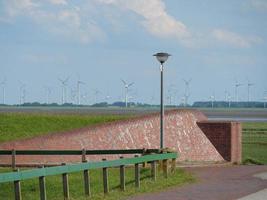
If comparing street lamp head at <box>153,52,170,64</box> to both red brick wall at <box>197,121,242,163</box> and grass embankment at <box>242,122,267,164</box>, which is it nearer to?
red brick wall at <box>197,121,242,163</box>

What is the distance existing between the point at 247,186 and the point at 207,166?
8.16 metres

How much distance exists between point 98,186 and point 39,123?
15171 millimetres

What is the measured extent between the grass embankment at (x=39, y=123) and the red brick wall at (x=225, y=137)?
4.14m

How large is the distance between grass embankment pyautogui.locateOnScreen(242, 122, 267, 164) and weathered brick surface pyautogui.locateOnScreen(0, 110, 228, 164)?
277 centimetres

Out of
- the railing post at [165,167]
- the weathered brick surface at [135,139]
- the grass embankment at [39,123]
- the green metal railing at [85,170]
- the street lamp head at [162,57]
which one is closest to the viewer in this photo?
the green metal railing at [85,170]

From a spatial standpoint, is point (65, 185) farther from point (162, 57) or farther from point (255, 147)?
point (255, 147)

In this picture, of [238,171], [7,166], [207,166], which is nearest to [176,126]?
[207,166]

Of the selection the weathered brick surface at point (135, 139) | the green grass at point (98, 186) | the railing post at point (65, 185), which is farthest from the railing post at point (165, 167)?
the weathered brick surface at point (135, 139)

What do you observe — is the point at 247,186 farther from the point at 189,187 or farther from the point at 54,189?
the point at 54,189

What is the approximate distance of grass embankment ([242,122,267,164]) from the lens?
35.4 m

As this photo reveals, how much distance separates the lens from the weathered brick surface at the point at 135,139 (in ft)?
94.9

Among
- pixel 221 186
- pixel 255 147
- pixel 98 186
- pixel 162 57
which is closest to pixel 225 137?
pixel 162 57

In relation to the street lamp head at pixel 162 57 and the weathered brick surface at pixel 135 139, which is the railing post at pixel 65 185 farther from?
the weathered brick surface at pixel 135 139

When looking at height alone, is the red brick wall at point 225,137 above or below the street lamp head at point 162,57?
below
